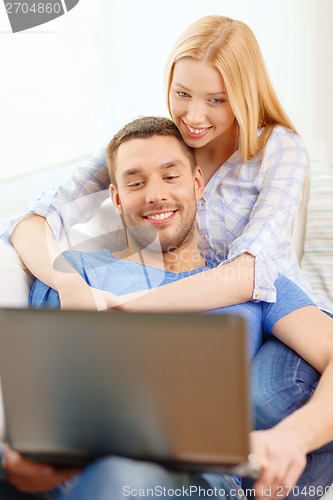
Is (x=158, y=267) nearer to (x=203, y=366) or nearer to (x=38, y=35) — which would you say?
(x=203, y=366)

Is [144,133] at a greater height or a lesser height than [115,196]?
greater

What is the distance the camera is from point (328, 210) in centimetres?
181

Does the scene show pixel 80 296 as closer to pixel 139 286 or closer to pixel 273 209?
pixel 139 286

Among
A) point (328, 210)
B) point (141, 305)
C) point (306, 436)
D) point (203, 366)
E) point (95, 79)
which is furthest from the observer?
point (95, 79)

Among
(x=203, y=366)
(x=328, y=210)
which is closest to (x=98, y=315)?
(x=203, y=366)

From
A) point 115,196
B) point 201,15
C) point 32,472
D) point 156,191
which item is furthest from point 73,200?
point 201,15

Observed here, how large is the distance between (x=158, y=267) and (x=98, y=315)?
2.33ft

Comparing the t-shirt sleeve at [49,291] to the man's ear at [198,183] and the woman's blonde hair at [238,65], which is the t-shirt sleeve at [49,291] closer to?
the man's ear at [198,183]

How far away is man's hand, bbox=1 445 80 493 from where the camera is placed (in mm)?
809

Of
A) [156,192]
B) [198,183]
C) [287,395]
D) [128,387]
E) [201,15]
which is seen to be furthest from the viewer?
[201,15]

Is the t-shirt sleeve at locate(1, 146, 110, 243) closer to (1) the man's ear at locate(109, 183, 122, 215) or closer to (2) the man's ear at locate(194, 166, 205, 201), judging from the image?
(1) the man's ear at locate(109, 183, 122, 215)

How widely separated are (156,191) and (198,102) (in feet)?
0.78

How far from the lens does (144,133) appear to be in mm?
1463

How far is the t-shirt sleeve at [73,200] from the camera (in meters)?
1.48
